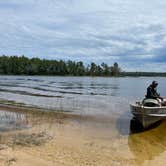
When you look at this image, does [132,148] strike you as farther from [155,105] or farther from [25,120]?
[25,120]

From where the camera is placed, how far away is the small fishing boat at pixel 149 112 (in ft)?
38.3

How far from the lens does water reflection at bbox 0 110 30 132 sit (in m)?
11.4

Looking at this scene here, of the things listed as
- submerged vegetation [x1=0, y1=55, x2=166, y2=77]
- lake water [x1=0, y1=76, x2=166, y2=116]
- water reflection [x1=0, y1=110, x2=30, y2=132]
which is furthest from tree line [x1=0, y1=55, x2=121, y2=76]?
water reflection [x1=0, y1=110, x2=30, y2=132]

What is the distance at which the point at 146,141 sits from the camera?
400 inches

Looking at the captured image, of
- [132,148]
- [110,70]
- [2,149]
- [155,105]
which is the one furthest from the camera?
[110,70]

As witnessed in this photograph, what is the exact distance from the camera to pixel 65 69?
128000mm

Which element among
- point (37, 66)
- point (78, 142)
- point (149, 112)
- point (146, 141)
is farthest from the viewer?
point (37, 66)

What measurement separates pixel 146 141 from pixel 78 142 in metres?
2.73

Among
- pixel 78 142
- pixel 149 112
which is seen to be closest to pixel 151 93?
pixel 149 112

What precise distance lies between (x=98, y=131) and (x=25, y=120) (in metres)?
3.86

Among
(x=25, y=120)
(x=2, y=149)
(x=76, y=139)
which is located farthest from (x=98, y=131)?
(x=2, y=149)

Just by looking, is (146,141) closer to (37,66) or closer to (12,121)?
(12,121)

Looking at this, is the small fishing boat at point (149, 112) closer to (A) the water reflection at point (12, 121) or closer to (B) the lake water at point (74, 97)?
(B) the lake water at point (74, 97)

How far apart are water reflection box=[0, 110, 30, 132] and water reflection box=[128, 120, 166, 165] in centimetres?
484
